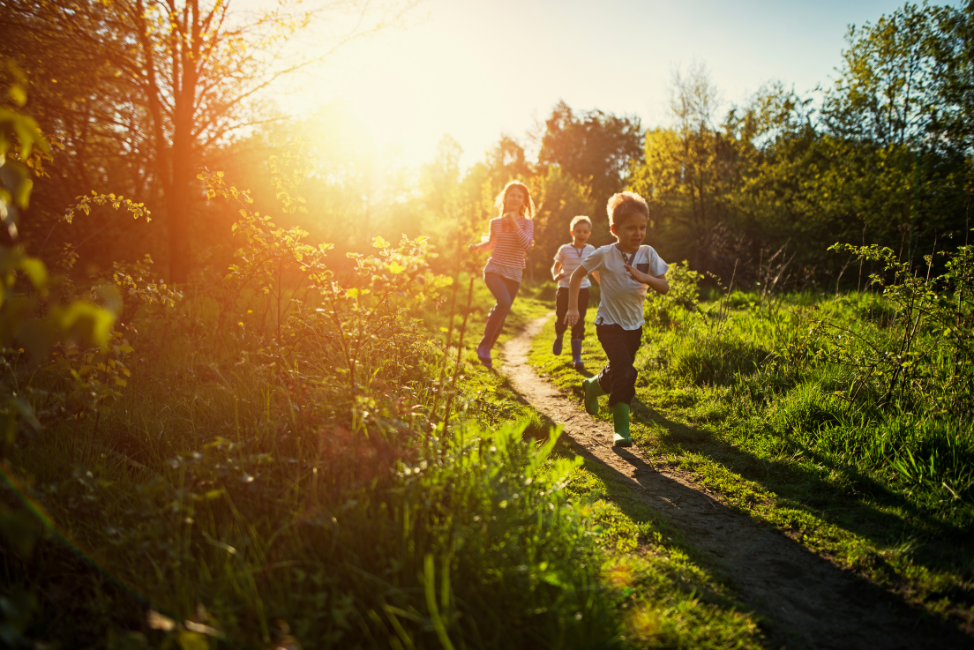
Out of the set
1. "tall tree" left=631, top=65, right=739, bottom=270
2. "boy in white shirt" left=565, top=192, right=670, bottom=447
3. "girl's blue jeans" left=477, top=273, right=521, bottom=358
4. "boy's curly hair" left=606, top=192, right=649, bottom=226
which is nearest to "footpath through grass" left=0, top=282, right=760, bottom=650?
"boy in white shirt" left=565, top=192, right=670, bottom=447

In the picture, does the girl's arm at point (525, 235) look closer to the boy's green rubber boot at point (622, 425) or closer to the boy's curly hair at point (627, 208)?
the boy's curly hair at point (627, 208)

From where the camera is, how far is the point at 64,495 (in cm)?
237

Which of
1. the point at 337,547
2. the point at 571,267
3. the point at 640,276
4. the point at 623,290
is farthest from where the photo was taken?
the point at 571,267

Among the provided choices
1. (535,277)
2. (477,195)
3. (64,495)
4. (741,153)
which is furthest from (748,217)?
(64,495)

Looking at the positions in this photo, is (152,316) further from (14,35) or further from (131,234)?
(131,234)

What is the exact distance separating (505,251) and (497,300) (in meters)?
0.72

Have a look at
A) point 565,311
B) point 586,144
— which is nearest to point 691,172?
point 586,144

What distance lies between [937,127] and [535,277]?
1886 centimetres

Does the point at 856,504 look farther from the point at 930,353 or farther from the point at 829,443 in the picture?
the point at 930,353

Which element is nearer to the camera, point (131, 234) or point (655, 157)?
point (131, 234)

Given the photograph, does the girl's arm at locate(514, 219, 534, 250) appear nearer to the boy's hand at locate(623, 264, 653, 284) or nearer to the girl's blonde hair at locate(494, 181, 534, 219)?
the girl's blonde hair at locate(494, 181, 534, 219)

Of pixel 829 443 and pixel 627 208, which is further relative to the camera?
pixel 627 208

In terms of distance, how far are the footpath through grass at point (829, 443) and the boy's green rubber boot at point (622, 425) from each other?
0.77 ft

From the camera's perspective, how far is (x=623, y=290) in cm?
427
